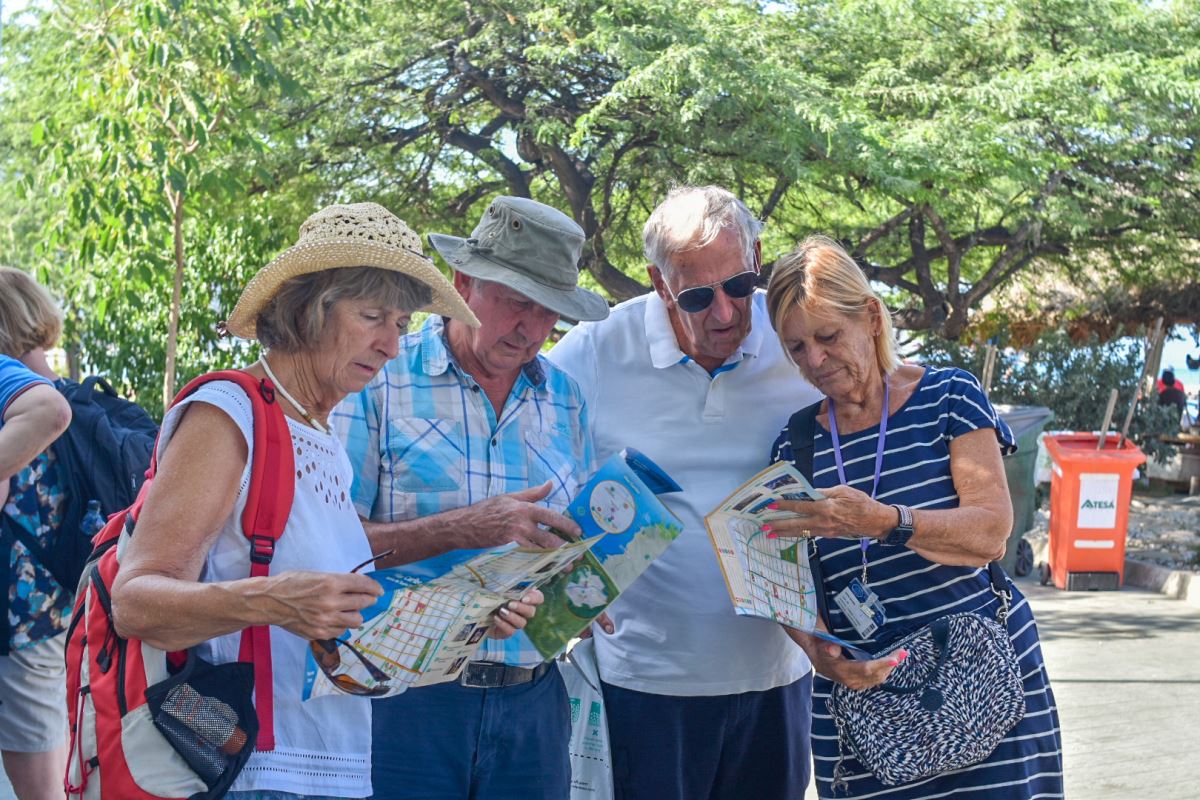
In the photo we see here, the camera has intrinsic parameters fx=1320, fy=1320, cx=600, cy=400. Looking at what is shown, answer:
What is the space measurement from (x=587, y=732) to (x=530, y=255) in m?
1.15

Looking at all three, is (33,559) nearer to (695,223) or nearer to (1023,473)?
→ (695,223)

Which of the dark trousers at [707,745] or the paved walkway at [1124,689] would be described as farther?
the paved walkway at [1124,689]

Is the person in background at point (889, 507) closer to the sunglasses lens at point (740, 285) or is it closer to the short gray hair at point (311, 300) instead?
the sunglasses lens at point (740, 285)

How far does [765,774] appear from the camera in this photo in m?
3.18

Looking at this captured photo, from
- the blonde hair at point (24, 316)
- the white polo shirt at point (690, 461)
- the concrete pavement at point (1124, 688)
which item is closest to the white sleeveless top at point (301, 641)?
the white polo shirt at point (690, 461)

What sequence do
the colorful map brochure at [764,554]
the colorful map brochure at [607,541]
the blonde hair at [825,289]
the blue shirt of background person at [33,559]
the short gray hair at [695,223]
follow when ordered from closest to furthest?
the colorful map brochure at [607,541], the colorful map brochure at [764,554], the blonde hair at [825,289], the short gray hair at [695,223], the blue shirt of background person at [33,559]

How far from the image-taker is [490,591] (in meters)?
2.18

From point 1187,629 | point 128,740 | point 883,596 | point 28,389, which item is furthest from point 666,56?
point 128,740

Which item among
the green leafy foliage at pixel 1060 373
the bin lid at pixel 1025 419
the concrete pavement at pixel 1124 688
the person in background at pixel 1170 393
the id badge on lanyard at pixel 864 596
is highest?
the person in background at pixel 1170 393

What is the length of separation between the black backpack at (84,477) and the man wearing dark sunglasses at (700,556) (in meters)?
1.60

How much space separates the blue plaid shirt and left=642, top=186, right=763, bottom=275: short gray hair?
0.46m

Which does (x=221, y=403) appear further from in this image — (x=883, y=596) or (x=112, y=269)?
(x=112, y=269)

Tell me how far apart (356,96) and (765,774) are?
1167 centimetres

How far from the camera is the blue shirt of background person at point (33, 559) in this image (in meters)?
3.84
